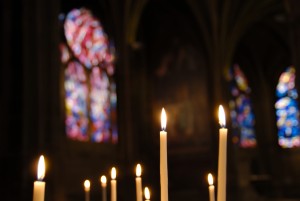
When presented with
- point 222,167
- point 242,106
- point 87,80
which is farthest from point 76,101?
point 222,167

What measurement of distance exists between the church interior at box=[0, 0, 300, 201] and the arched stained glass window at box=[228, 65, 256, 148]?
50mm

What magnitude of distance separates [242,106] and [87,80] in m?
8.07

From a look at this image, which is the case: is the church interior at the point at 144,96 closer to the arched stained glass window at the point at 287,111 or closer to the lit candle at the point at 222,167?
the arched stained glass window at the point at 287,111

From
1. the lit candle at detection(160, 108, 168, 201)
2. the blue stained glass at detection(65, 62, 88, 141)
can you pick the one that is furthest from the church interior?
the lit candle at detection(160, 108, 168, 201)

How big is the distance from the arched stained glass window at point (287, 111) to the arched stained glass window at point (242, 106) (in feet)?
3.89

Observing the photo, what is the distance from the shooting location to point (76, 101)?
11.3 meters

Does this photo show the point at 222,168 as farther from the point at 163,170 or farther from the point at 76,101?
the point at 76,101

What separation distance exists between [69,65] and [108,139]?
100 inches

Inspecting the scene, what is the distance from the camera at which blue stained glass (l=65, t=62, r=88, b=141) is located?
36.0 feet

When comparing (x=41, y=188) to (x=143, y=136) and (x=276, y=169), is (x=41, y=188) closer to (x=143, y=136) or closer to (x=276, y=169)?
(x=143, y=136)

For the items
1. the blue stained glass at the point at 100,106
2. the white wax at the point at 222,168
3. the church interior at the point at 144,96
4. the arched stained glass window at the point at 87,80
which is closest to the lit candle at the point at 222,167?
the white wax at the point at 222,168

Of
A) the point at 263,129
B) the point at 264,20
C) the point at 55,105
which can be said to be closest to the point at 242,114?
the point at 263,129

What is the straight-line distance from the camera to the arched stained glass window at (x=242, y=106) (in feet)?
55.7

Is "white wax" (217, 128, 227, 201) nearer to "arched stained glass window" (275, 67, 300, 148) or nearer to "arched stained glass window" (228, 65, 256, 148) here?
"arched stained glass window" (228, 65, 256, 148)
